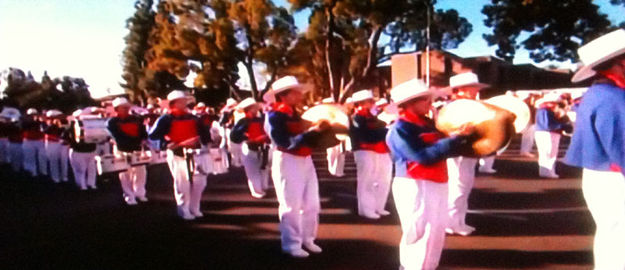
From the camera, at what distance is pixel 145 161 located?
1038cm

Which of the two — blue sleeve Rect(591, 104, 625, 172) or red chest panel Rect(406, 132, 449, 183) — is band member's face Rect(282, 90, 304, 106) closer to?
red chest panel Rect(406, 132, 449, 183)

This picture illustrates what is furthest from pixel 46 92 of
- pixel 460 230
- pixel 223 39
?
pixel 460 230

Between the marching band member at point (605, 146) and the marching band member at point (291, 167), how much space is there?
2823 millimetres

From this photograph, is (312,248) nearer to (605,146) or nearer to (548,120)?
(605,146)

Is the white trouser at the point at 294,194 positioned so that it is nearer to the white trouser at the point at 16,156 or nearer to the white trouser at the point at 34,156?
the white trouser at the point at 34,156

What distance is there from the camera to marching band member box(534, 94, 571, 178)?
12.9 metres

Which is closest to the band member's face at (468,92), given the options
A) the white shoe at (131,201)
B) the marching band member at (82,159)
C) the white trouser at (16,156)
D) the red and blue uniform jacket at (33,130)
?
the white shoe at (131,201)

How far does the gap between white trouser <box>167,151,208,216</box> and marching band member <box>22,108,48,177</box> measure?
30.0ft

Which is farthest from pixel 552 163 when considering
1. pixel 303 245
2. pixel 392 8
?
pixel 392 8

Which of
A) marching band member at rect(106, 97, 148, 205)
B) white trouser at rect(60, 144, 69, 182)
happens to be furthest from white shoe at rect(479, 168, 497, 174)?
white trouser at rect(60, 144, 69, 182)

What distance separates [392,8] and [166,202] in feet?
70.4

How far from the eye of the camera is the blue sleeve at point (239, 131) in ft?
35.3

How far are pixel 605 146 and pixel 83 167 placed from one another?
11.8m

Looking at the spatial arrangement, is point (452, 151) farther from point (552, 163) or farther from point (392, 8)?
point (392, 8)
